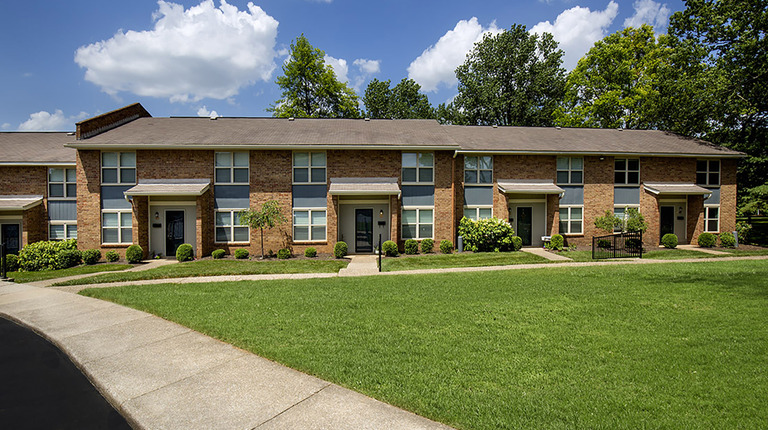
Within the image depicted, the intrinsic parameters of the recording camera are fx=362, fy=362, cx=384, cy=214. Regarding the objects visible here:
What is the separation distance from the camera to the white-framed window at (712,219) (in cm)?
1938

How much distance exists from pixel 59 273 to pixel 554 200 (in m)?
21.3

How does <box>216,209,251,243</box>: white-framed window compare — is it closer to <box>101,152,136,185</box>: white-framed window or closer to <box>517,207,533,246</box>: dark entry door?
<box>101,152,136,185</box>: white-framed window

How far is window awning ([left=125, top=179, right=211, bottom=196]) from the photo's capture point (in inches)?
612

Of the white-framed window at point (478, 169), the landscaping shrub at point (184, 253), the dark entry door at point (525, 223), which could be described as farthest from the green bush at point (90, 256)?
the dark entry door at point (525, 223)

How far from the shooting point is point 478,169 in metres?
18.2

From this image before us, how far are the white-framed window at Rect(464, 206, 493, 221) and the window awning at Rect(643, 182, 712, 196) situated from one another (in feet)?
27.7

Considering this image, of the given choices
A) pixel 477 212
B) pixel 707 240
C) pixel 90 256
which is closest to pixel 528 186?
pixel 477 212

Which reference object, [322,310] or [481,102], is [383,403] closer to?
[322,310]

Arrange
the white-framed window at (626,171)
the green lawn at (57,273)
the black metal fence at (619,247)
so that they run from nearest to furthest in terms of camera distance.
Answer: the green lawn at (57,273), the black metal fence at (619,247), the white-framed window at (626,171)

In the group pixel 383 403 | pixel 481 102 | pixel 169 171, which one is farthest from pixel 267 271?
pixel 481 102

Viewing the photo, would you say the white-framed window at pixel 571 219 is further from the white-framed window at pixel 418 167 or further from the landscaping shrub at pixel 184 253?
the landscaping shrub at pixel 184 253

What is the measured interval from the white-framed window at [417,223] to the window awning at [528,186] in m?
3.93

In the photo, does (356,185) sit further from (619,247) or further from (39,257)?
(39,257)

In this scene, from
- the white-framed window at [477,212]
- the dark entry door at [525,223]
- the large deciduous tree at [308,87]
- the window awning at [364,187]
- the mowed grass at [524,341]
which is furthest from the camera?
the large deciduous tree at [308,87]
